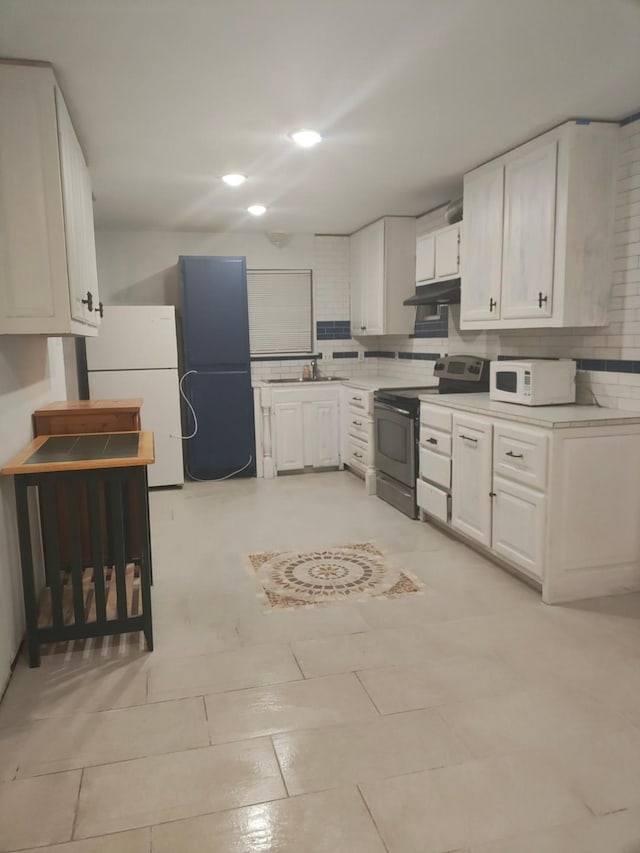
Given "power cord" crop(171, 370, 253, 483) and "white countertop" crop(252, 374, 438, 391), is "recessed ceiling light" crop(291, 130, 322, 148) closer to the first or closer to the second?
"white countertop" crop(252, 374, 438, 391)

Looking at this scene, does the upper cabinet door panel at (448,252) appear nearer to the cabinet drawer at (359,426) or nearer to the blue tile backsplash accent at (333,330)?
the cabinet drawer at (359,426)

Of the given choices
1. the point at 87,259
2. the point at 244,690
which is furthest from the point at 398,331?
the point at 244,690

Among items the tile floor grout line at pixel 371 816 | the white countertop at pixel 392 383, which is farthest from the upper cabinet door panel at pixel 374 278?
the tile floor grout line at pixel 371 816

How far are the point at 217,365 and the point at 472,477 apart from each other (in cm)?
288

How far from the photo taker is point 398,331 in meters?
5.59

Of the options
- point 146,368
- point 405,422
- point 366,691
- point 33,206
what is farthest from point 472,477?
point 146,368

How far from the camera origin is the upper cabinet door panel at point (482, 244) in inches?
148

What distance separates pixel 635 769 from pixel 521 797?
40 cm

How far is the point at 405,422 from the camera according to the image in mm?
4535

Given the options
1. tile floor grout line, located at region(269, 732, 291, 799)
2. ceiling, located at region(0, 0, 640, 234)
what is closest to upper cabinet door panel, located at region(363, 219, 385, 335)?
ceiling, located at region(0, 0, 640, 234)

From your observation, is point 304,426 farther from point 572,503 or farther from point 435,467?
point 572,503

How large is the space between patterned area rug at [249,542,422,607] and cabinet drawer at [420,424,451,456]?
0.77 metres

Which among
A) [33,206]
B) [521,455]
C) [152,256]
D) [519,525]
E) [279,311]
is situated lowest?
[519,525]

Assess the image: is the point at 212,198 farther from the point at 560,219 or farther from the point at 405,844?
the point at 405,844
